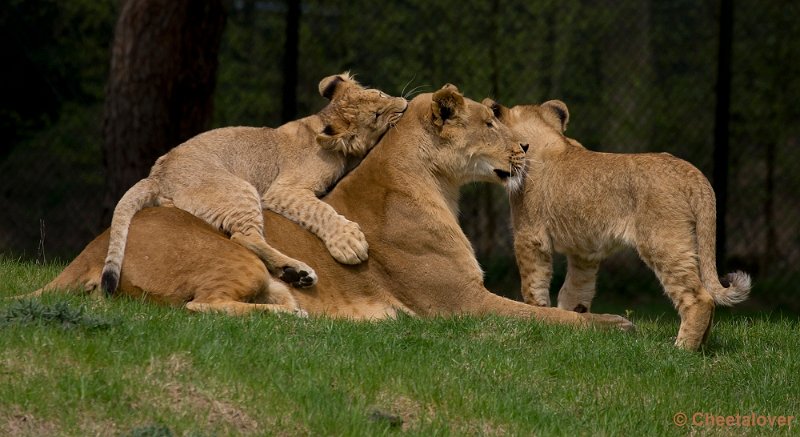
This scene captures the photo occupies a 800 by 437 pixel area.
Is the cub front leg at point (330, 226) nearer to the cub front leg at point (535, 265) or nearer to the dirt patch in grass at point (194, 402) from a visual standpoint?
the cub front leg at point (535, 265)

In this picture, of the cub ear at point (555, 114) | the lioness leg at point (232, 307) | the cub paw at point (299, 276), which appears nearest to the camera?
the lioness leg at point (232, 307)

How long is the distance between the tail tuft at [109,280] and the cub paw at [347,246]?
47.8 inches

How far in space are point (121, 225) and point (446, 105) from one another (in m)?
1.99

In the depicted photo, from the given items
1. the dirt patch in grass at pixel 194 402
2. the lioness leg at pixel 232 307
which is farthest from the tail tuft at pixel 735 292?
the dirt patch in grass at pixel 194 402

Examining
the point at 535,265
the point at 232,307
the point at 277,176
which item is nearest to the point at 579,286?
the point at 535,265

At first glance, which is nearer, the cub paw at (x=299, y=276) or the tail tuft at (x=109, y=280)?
the tail tuft at (x=109, y=280)

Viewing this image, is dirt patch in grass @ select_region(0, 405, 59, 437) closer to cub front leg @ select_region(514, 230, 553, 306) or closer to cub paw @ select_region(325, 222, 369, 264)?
cub paw @ select_region(325, 222, 369, 264)

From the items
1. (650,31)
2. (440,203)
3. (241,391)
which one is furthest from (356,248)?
(650,31)

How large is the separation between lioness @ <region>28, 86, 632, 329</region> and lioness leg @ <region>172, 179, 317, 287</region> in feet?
0.32

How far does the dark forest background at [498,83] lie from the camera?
458 inches

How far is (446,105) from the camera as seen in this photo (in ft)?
23.3

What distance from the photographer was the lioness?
625 centimetres

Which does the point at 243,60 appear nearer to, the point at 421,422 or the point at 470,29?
the point at 470,29

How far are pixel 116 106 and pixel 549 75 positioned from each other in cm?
429
